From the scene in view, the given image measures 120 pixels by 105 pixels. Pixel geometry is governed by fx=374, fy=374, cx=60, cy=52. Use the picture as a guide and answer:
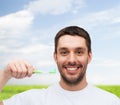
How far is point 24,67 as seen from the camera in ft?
8.14

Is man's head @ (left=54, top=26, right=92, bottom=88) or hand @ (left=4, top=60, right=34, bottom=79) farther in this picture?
man's head @ (left=54, top=26, right=92, bottom=88)

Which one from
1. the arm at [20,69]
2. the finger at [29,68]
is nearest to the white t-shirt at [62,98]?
the arm at [20,69]

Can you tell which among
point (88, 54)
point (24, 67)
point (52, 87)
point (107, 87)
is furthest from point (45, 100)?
point (107, 87)

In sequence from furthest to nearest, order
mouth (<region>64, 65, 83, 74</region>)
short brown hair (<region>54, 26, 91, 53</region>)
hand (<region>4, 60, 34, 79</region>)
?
short brown hair (<region>54, 26, 91, 53</region>) → mouth (<region>64, 65, 83, 74</region>) → hand (<region>4, 60, 34, 79</region>)

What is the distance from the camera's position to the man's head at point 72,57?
125 inches

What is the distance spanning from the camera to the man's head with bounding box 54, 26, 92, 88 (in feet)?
10.5

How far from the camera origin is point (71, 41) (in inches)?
128

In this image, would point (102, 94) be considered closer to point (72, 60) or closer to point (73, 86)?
Answer: point (73, 86)

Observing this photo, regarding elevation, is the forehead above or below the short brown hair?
below

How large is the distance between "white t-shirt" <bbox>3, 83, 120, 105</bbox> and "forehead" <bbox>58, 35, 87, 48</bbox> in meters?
0.38

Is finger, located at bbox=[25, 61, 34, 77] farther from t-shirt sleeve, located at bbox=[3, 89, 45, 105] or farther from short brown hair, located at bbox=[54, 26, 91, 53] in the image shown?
short brown hair, located at bbox=[54, 26, 91, 53]

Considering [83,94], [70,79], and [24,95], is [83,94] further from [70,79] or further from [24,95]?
[24,95]

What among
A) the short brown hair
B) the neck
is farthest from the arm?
the short brown hair

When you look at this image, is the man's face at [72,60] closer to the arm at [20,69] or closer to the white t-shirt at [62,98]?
the white t-shirt at [62,98]
